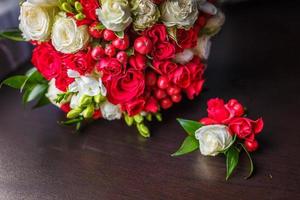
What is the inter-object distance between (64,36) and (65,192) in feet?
0.80

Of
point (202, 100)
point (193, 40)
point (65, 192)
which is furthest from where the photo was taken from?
point (202, 100)

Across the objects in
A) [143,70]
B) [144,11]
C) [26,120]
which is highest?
[144,11]

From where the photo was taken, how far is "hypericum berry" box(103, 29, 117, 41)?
27.1 inches

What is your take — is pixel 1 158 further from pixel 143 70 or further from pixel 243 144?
pixel 243 144

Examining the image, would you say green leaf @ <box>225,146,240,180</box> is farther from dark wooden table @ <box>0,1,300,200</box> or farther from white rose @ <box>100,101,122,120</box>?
white rose @ <box>100,101,122,120</box>

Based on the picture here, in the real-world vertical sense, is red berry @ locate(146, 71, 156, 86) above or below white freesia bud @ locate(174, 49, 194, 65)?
below

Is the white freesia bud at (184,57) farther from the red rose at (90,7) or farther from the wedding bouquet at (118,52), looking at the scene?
the red rose at (90,7)

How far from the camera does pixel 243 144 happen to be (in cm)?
72

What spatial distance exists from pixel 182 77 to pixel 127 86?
0.10 m

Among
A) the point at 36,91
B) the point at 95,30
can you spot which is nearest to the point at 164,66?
the point at 95,30

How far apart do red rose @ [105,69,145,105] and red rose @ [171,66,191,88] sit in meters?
0.06

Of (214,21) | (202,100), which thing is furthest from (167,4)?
(202,100)

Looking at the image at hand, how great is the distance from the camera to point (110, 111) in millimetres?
773

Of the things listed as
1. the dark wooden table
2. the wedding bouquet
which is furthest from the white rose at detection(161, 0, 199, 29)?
the dark wooden table
